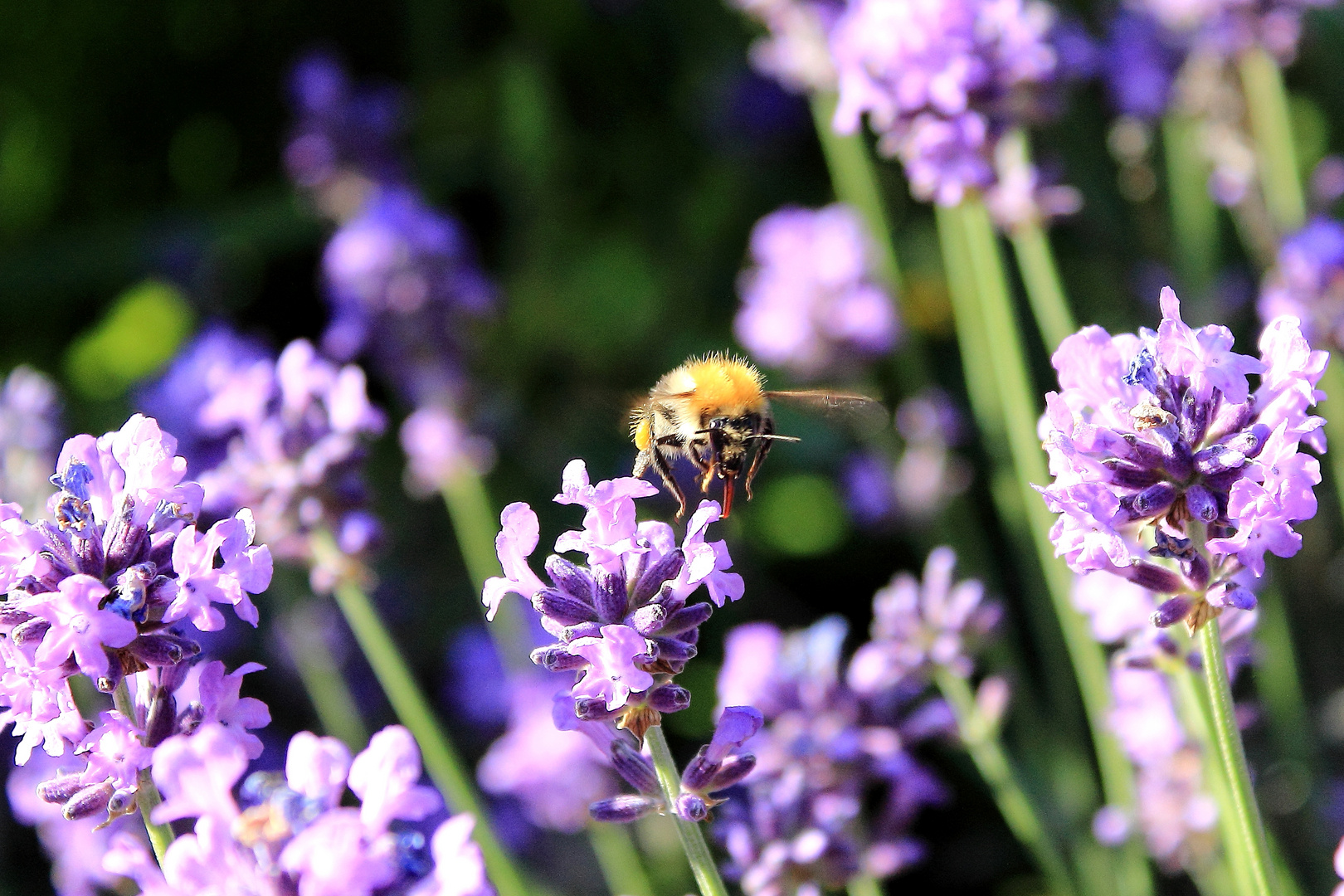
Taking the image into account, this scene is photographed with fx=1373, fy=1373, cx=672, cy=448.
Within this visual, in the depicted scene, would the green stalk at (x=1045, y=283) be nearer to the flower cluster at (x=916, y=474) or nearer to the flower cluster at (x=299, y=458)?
the flower cluster at (x=916, y=474)

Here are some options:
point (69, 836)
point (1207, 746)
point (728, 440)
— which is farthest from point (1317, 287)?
point (69, 836)

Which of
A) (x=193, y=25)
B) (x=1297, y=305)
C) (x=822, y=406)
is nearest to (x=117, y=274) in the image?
(x=193, y=25)

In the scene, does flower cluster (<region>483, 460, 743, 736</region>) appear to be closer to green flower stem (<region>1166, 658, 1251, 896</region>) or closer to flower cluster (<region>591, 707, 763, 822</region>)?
flower cluster (<region>591, 707, 763, 822</region>)

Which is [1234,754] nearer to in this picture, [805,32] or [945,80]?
[945,80]

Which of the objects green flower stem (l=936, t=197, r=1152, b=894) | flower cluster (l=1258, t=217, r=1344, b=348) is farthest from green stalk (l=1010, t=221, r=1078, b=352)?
flower cluster (l=1258, t=217, r=1344, b=348)

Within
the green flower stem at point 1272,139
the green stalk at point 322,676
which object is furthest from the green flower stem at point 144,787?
the green flower stem at point 1272,139

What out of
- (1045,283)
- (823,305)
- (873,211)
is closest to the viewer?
(1045,283)
